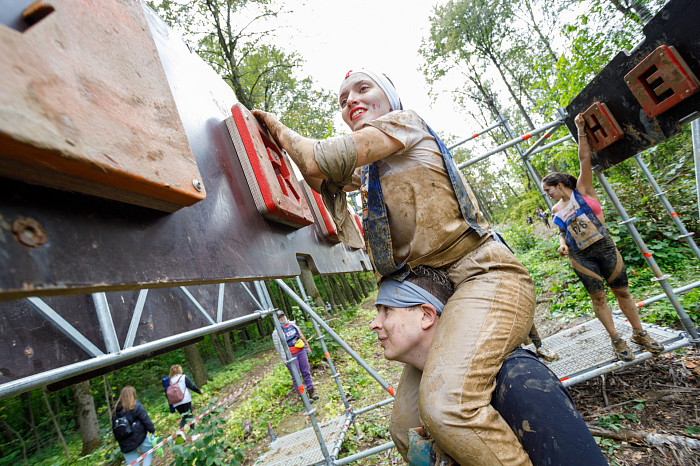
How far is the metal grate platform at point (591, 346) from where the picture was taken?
354 centimetres

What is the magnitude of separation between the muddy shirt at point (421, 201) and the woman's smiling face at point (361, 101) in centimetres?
30

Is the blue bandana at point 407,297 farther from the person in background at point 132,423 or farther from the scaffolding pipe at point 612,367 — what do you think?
the person in background at point 132,423

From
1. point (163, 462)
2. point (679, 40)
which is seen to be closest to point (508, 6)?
point (679, 40)

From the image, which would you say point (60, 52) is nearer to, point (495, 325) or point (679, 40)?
point (495, 325)

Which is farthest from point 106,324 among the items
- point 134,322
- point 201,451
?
point 201,451

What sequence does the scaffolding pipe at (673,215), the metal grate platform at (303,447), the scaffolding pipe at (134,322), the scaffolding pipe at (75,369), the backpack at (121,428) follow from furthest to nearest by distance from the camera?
the backpack at (121,428), the metal grate platform at (303,447), the scaffolding pipe at (673,215), the scaffolding pipe at (134,322), the scaffolding pipe at (75,369)

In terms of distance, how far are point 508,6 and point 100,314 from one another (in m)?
22.1

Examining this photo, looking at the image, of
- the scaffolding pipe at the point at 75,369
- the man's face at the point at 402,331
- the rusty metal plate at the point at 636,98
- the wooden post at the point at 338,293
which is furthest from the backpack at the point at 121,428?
the wooden post at the point at 338,293

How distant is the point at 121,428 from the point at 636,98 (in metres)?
8.47

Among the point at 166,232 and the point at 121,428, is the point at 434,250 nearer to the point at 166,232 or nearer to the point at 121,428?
the point at 166,232

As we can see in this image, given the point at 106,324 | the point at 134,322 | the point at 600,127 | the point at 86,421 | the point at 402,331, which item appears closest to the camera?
the point at 402,331

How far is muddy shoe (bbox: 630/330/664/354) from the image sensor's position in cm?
341

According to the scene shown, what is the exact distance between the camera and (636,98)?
2.22 metres

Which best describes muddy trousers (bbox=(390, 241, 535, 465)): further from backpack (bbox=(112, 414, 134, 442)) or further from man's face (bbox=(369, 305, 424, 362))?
backpack (bbox=(112, 414, 134, 442))
